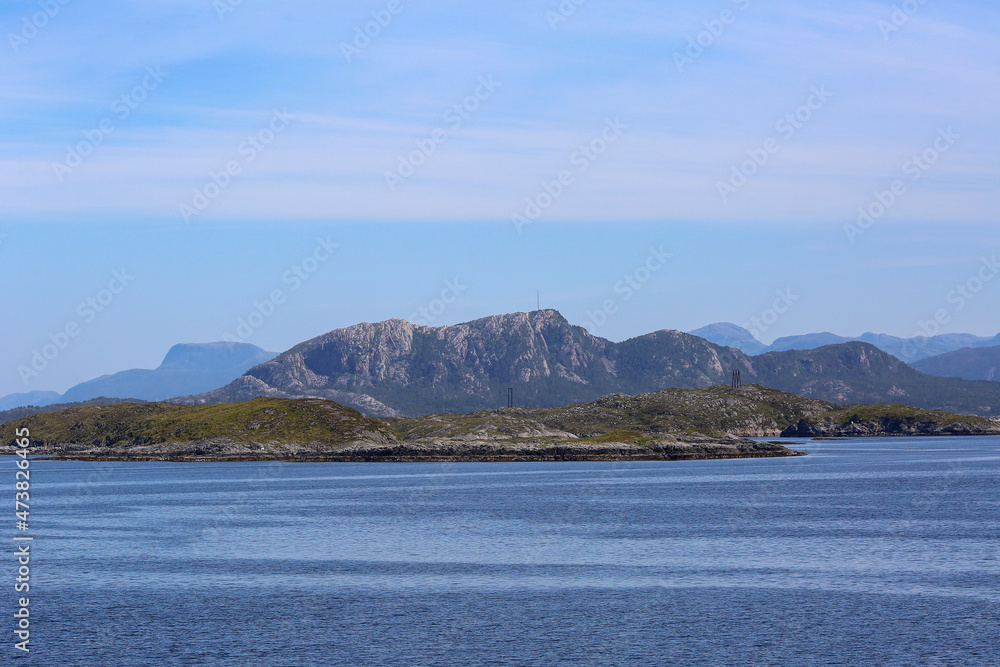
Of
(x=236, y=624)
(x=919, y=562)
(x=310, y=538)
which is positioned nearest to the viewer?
(x=236, y=624)

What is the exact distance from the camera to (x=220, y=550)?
285ft

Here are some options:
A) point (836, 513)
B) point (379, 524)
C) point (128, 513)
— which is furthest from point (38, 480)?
point (836, 513)

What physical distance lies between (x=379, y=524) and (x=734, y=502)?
5080 centimetres

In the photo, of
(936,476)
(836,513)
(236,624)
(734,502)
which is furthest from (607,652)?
(936,476)

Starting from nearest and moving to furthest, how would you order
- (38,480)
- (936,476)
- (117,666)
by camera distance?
(117,666), (936,476), (38,480)

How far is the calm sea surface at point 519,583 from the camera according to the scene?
166ft

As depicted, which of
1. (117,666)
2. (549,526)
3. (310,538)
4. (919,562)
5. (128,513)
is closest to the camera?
(117,666)

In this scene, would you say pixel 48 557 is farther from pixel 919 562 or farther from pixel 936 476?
pixel 936 476

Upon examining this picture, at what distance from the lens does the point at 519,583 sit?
68.5 m

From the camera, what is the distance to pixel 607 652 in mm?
50031

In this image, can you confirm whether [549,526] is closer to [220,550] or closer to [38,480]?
[220,550]

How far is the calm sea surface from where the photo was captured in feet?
166

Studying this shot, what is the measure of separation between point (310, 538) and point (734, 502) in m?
61.7

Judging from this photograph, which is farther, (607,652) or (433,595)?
(433,595)
